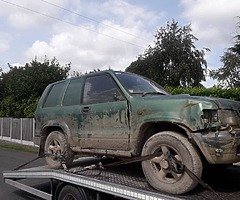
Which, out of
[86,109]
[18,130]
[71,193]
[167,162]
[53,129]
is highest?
[86,109]

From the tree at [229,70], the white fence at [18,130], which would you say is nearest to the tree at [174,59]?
the tree at [229,70]

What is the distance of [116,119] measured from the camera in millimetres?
4992

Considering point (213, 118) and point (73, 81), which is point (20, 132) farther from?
point (213, 118)

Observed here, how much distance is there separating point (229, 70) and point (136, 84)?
1467 inches

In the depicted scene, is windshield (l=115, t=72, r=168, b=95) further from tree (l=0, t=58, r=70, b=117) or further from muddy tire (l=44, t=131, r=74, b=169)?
tree (l=0, t=58, r=70, b=117)

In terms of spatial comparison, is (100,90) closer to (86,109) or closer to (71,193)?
(86,109)

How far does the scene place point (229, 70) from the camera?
4044 centimetres

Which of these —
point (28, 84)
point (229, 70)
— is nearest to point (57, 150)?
point (28, 84)

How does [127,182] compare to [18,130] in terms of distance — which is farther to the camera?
[18,130]

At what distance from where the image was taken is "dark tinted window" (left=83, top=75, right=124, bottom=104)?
5234 mm

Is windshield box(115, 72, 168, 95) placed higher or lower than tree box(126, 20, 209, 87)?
lower

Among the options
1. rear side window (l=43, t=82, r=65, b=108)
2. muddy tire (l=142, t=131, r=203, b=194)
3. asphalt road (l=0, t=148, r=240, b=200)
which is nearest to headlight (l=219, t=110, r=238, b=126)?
muddy tire (l=142, t=131, r=203, b=194)

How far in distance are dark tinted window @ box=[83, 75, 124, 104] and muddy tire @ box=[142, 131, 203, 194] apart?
1013 millimetres

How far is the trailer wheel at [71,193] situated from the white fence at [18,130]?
13343 mm
